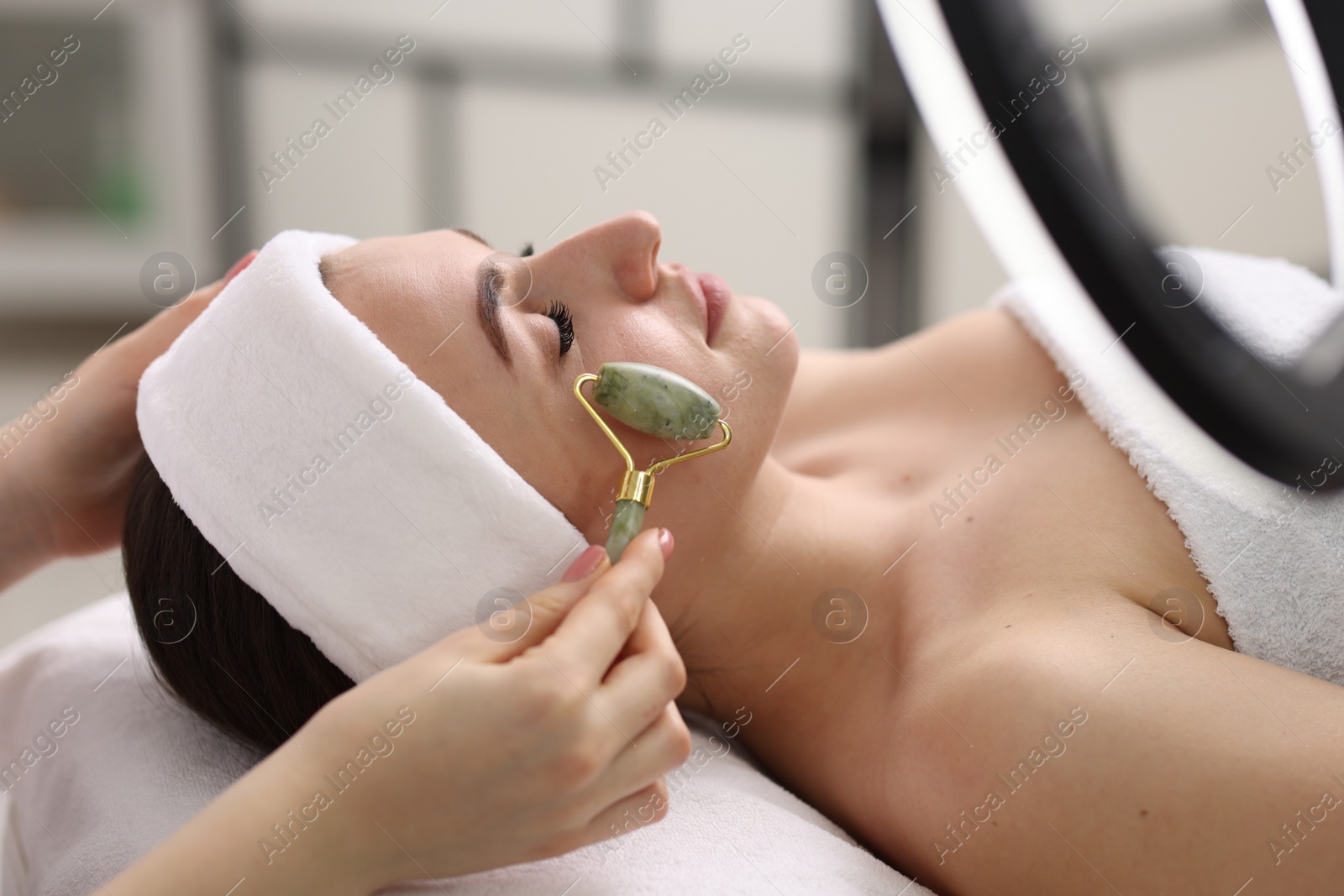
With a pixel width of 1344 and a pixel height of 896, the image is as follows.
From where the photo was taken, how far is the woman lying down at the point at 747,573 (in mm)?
747

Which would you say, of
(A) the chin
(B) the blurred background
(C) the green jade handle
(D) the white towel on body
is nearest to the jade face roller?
(C) the green jade handle

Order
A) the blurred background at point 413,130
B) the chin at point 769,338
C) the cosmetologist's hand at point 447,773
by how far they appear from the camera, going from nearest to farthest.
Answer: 1. the cosmetologist's hand at point 447,773
2. the chin at point 769,338
3. the blurred background at point 413,130

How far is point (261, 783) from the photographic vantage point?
2.15 ft

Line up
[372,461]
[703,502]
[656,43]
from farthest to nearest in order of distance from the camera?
[656,43]
[703,502]
[372,461]

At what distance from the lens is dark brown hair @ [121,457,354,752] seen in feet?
2.87

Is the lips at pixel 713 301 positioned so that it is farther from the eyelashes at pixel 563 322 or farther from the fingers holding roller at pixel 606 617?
the fingers holding roller at pixel 606 617

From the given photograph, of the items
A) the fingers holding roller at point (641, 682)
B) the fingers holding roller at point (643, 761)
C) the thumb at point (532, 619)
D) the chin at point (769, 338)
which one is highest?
the chin at point (769, 338)

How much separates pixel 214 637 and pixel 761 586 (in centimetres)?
55

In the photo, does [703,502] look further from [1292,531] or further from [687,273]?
[1292,531]

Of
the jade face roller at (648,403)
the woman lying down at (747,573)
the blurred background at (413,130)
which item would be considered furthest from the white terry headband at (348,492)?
the blurred background at (413,130)

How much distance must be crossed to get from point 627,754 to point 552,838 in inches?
3.3

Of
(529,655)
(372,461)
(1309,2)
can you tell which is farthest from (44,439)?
(1309,2)

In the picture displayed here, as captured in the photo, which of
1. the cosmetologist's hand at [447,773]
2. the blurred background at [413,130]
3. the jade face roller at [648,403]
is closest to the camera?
the cosmetologist's hand at [447,773]

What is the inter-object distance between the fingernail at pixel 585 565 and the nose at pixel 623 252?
0.30 m
